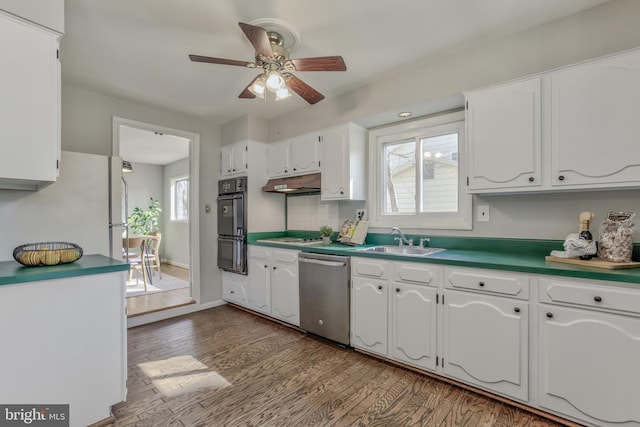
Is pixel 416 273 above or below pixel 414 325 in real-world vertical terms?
above

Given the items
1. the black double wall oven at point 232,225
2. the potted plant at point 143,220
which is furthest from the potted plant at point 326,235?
the potted plant at point 143,220

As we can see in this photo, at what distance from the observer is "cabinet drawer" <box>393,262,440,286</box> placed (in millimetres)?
2057

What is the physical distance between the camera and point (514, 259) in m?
1.92

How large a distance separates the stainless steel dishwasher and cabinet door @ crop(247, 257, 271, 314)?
57 centimetres

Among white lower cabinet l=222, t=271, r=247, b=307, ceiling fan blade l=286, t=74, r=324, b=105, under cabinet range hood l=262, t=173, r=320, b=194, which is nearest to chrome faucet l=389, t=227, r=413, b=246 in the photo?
under cabinet range hood l=262, t=173, r=320, b=194

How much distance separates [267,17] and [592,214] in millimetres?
2410

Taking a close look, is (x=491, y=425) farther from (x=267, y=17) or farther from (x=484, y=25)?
(x=267, y=17)

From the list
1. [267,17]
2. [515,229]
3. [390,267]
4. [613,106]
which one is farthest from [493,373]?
[267,17]

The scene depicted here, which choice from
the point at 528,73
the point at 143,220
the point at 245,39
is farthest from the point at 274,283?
the point at 143,220

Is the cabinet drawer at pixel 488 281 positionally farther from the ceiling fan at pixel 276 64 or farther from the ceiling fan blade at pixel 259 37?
the ceiling fan blade at pixel 259 37

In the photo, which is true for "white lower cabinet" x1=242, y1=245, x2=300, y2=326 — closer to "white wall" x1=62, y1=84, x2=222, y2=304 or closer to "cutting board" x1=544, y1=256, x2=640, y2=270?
"white wall" x1=62, y1=84, x2=222, y2=304

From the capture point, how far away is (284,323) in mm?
3133

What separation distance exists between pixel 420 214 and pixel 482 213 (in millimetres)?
557

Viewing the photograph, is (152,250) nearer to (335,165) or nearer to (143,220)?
(143,220)
